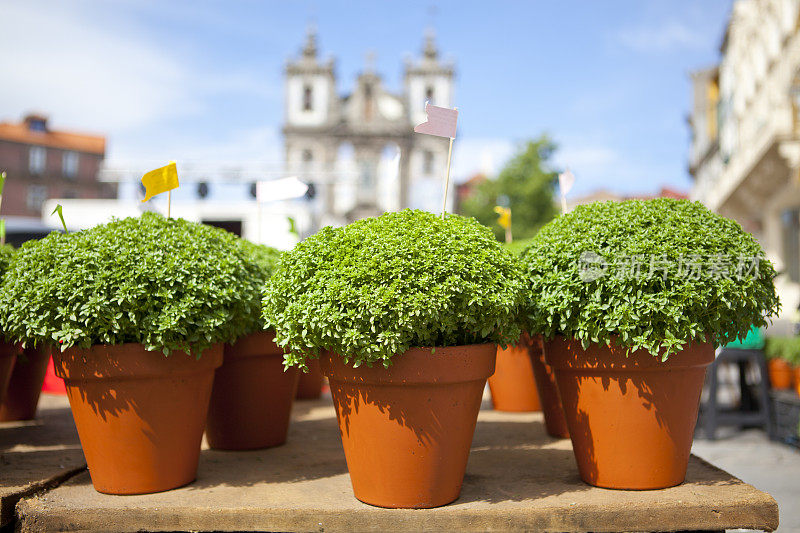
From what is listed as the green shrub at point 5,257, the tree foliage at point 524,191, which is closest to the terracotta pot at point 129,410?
the green shrub at point 5,257

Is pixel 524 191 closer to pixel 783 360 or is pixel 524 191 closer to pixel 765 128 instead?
pixel 765 128

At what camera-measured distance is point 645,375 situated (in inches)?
90.1

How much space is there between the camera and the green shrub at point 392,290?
6.81 feet

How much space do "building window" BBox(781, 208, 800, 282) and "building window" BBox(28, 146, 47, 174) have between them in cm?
4354

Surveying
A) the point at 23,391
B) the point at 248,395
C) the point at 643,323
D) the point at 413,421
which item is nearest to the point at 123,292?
the point at 248,395

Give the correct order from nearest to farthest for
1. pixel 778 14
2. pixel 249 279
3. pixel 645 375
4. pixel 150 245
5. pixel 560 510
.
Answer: pixel 560 510 < pixel 645 375 < pixel 150 245 < pixel 249 279 < pixel 778 14

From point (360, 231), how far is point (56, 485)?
1.57 meters

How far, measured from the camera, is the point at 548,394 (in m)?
3.20

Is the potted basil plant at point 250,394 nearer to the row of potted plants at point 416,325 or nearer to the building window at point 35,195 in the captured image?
the row of potted plants at point 416,325

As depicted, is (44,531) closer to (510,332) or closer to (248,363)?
(248,363)

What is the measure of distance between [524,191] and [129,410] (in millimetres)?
26449

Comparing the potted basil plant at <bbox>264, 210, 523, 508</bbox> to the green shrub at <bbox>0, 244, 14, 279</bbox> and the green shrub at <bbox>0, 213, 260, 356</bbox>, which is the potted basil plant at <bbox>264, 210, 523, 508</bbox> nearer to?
the green shrub at <bbox>0, 213, 260, 356</bbox>

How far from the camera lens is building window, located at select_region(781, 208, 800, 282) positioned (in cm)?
1341

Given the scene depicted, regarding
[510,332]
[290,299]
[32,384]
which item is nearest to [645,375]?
[510,332]
